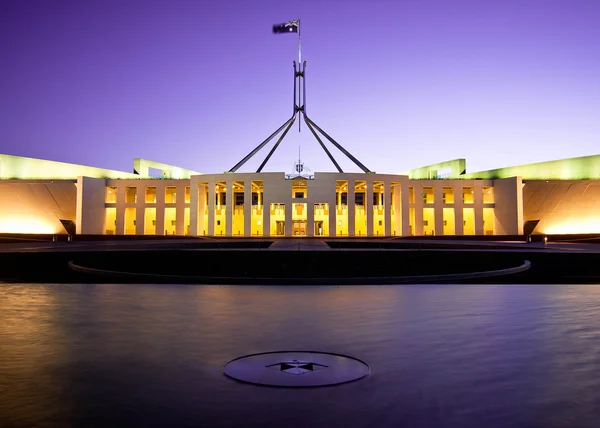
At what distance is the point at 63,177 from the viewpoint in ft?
186

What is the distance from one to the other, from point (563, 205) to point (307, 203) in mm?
25801

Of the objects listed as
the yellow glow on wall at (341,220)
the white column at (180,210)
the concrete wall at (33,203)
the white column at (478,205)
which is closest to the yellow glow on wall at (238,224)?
the white column at (180,210)

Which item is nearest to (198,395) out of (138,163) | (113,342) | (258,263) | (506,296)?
(113,342)

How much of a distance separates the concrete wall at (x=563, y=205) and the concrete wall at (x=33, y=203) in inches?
1852

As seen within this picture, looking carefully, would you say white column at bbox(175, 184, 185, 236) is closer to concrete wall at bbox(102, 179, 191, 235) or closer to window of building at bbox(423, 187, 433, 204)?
concrete wall at bbox(102, 179, 191, 235)

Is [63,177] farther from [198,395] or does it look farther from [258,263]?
[198,395]

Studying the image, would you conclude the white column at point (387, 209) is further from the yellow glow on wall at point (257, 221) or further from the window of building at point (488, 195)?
the yellow glow on wall at point (257, 221)

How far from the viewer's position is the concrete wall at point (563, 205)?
49.4 m

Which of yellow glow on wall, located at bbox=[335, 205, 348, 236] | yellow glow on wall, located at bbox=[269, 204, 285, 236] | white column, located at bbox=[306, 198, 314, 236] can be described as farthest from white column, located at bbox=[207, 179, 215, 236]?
yellow glow on wall, located at bbox=[335, 205, 348, 236]

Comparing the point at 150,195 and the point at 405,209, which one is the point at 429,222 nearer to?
the point at 405,209

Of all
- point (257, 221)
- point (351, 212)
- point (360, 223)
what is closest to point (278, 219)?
point (257, 221)

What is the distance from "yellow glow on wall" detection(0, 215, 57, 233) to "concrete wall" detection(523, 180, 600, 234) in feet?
165

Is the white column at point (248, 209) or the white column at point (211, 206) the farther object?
the white column at point (248, 209)

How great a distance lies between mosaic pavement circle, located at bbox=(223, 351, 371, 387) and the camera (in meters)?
4.51
